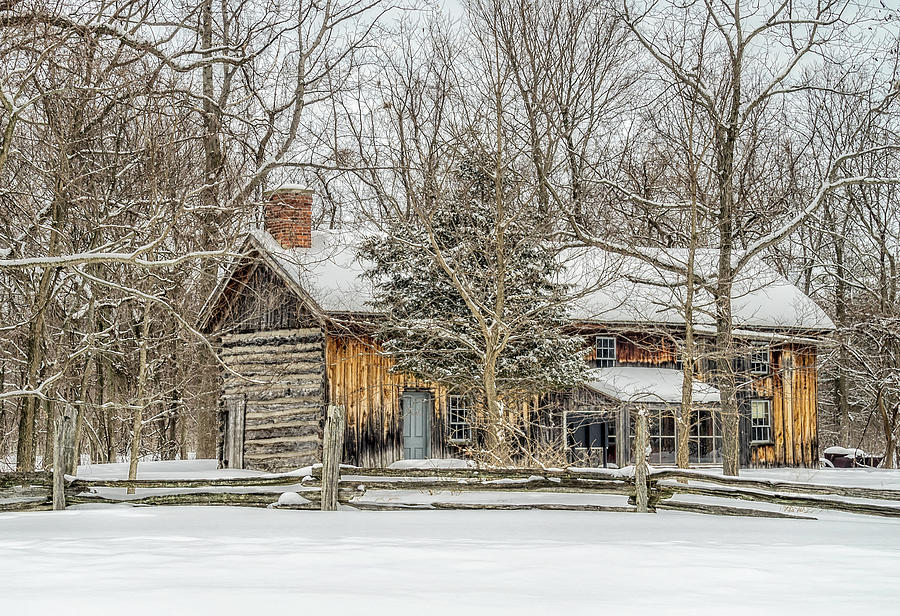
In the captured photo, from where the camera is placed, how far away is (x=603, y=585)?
23.6 feet

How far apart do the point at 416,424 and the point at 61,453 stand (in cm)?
1149

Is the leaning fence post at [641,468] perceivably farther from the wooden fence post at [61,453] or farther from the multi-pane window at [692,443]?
the multi-pane window at [692,443]

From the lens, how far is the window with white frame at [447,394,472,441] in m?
24.1

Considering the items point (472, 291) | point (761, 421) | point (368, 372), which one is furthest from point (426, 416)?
point (761, 421)

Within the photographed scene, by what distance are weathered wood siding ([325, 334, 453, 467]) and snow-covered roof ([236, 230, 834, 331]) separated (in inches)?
50.6

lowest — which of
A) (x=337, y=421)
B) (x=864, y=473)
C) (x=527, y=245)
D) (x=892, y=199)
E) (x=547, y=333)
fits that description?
(x=864, y=473)

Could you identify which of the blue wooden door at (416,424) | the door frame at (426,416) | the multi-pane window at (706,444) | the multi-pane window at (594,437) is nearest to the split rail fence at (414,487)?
the door frame at (426,416)

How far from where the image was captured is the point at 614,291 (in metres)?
25.0

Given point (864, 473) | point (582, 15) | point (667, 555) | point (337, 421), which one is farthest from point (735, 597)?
point (582, 15)

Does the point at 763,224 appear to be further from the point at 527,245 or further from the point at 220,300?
the point at 220,300

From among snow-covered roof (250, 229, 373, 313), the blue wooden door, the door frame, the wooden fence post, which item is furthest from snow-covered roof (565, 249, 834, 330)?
the wooden fence post

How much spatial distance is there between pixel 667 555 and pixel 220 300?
18.8 m

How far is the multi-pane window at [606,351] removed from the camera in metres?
26.1

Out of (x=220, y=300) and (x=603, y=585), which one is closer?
(x=603, y=585)
